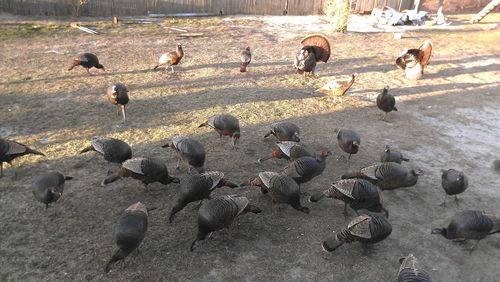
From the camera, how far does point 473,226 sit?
597 centimetres

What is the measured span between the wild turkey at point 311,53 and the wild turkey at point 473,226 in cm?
715

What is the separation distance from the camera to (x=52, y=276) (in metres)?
5.30

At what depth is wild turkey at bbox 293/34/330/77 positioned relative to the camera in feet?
40.2

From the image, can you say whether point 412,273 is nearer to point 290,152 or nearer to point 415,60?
point 290,152

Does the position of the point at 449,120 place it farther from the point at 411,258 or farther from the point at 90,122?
the point at 90,122

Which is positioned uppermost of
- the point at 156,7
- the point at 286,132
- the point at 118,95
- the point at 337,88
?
the point at 156,7

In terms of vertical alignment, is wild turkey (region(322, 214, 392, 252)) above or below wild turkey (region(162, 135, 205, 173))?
below

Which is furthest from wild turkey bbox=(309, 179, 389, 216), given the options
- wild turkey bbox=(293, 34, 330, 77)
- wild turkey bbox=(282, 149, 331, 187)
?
wild turkey bbox=(293, 34, 330, 77)

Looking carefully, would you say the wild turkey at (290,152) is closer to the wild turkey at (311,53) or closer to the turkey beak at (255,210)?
the turkey beak at (255,210)

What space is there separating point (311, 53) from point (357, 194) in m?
6.94

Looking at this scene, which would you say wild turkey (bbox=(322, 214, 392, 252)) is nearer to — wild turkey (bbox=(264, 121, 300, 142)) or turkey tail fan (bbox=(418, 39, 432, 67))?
wild turkey (bbox=(264, 121, 300, 142))

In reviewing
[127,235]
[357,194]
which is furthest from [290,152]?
[127,235]

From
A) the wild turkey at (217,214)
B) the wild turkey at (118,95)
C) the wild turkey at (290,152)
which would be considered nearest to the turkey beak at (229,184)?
the wild turkey at (217,214)

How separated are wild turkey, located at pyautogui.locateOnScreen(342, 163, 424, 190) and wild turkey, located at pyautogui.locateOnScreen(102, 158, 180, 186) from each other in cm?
337
